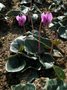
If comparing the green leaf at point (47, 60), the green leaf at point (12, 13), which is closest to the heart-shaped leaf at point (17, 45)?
the green leaf at point (47, 60)

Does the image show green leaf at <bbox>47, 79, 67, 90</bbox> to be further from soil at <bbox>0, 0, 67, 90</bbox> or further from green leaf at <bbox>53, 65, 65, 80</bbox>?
soil at <bbox>0, 0, 67, 90</bbox>

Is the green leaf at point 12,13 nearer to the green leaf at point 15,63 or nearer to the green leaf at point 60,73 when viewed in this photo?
the green leaf at point 15,63

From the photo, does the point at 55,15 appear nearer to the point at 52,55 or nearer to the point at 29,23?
the point at 29,23

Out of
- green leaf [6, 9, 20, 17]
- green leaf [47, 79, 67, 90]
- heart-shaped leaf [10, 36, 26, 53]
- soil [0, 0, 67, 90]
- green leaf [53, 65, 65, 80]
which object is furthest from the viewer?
green leaf [6, 9, 20, 17]

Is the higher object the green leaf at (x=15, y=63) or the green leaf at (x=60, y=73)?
the green leaf at (x=60, y=73)

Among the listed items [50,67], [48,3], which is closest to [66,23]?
[48,3]

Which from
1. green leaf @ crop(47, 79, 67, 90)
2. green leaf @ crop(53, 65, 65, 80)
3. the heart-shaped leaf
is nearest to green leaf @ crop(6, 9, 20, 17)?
the heart-shaped leaf

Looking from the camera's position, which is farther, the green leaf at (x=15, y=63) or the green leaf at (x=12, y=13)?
the green leaf at (x=12, y=13)

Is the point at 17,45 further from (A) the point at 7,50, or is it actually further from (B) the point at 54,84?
(B) the point at 54,84
